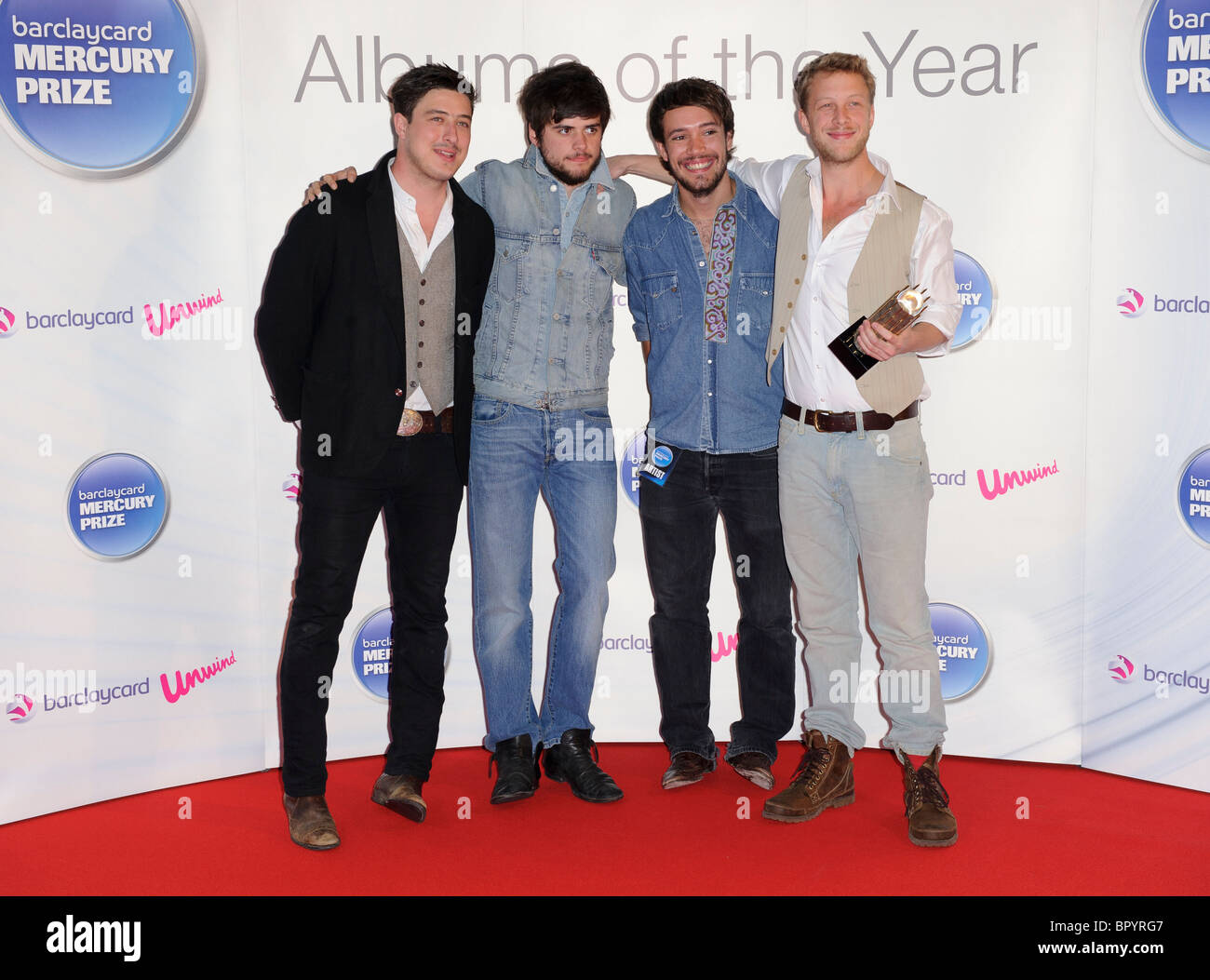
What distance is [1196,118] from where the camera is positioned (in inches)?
145

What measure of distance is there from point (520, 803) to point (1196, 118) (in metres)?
3.32

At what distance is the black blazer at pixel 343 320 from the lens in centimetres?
326

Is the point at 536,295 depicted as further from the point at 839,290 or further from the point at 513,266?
the point at 839,290

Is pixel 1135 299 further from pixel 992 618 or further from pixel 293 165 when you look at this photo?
pixel 293 165

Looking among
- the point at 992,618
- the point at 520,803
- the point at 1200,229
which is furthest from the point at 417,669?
the point at 1200,229

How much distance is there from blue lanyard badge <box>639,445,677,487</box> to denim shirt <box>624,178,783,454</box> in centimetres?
5

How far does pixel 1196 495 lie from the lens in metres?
3.80

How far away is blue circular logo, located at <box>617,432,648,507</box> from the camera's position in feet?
14.2

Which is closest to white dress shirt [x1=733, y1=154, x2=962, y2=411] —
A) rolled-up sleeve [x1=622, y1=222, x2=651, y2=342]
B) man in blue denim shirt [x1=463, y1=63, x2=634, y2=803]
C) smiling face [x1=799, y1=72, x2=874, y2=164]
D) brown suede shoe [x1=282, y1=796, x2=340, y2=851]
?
smiling face [x1=799, y1=72, x2=874, y2=164]

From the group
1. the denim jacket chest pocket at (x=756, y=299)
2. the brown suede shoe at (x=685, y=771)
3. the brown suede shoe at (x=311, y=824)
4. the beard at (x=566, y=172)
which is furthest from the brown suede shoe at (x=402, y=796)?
the beard at (x=566, y=172)

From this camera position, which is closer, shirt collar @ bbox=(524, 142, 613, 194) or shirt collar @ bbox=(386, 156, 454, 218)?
shirt collar @ bbox=(386, 156, 454, 218)

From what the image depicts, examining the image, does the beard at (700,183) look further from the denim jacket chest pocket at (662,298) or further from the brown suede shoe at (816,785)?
the brown suede shoe at (816,785)

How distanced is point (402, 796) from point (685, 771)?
3.24 feet

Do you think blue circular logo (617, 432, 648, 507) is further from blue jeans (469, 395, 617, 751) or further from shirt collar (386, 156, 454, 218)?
shirt collar (386, 156, 454, 218)
